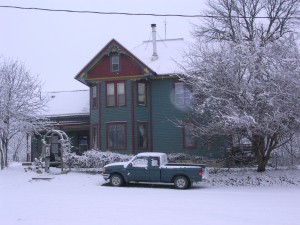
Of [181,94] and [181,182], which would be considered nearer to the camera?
[181,182]

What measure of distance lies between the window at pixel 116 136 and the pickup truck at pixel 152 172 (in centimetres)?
781

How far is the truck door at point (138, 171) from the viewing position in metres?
19.2

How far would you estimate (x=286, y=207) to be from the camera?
43.6ft

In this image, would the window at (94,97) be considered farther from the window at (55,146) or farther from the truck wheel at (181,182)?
the truck wheel at (181,182)

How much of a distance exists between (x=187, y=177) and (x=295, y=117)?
5592 millimetres

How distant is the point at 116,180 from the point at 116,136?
27.4 ft

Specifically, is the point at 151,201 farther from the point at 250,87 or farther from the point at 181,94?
the point at 181,94

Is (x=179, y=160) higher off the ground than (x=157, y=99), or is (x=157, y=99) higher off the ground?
(x=157, y=99)

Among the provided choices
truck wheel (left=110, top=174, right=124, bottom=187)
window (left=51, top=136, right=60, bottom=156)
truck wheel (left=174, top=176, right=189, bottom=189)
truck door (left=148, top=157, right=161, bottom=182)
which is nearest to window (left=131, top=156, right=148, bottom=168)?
truck door (left=148, top=157, right=161, bottom=182)

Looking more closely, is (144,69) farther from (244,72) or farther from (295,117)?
(295,117)

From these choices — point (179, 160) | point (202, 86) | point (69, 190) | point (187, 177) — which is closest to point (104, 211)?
point (69, 190)

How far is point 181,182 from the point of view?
742 inches

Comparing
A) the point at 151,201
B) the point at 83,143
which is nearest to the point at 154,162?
the point at 151,201

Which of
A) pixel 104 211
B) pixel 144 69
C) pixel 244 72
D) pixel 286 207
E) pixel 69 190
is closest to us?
pixel 104 211
